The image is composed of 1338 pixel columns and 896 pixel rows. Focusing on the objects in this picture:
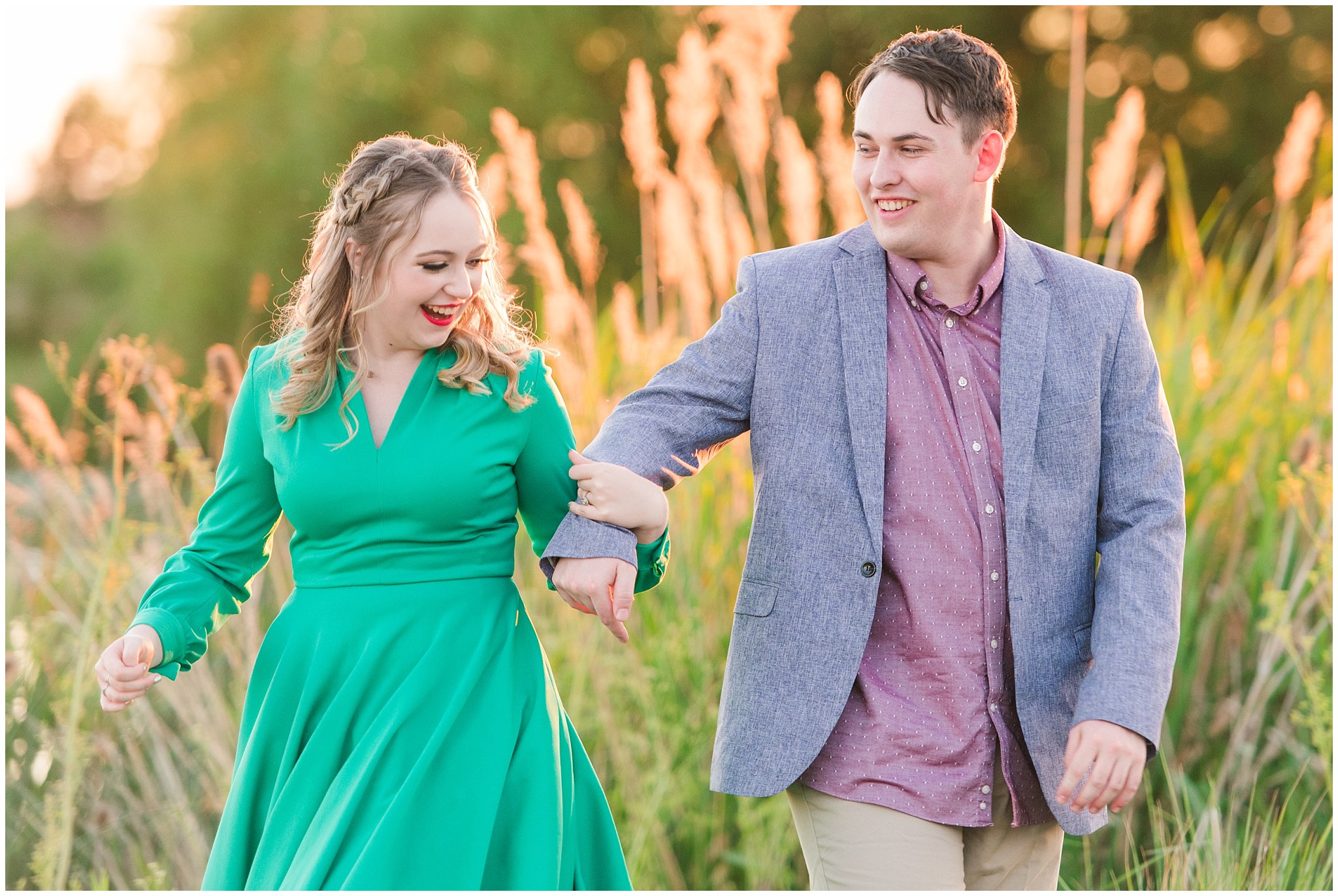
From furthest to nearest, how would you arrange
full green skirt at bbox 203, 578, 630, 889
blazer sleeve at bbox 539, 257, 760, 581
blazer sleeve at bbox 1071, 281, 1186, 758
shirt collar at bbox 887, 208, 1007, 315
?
shirt collar at bbox 887, 208, 1007, 315 < blazer sleeve at bbox 539, 257, 760, 581 < blazer sleeve at bbox 1071, 281, 1186, 758 < full green skirt at bbox 203, 578, 630, 889

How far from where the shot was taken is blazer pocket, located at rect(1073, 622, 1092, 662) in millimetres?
2295

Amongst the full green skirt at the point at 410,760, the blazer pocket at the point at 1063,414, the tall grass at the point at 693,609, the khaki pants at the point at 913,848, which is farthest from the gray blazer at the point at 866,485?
A: the tall grass at the point at 693,609

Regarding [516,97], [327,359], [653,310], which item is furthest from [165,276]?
[327,359]

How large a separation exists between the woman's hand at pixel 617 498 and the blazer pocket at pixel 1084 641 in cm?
76

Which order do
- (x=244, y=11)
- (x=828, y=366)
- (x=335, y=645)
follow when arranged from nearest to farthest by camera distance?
(x=335, y=645) < (x=828, y=366) < (x=244, y=11)

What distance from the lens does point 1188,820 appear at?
313 cm

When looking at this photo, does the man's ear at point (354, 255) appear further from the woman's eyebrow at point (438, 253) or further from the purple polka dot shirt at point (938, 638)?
the purple polka dot shirt at point (938, 638)

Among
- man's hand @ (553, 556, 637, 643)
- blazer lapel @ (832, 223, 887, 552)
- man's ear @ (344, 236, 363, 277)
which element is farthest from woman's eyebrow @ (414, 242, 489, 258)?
blazer lapel @ (832, 223, 887, 552)

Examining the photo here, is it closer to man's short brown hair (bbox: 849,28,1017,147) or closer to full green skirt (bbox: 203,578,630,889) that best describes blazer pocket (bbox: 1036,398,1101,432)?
man's short brown hair (bbox: 849,28,1017,147)

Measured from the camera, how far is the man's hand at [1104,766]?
82.1 inches

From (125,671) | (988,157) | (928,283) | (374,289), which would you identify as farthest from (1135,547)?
(125,671)

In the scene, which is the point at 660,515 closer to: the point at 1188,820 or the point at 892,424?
the point at 892,424

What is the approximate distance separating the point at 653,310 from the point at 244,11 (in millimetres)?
9452

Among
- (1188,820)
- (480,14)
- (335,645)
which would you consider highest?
(480,14)
